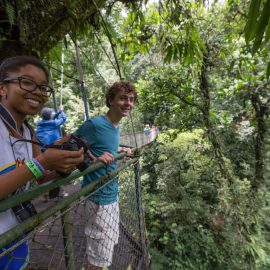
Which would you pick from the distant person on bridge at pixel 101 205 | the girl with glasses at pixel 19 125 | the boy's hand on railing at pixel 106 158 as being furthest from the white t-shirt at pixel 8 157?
the distant person on bridge at pixel 101 205

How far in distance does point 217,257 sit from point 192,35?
3758 mm

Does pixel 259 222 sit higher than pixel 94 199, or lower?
lower

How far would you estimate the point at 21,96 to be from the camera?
0.88 m

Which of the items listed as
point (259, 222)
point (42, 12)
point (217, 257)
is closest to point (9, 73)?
point (42, 12)

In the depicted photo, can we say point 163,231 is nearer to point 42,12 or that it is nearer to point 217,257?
point 217,257

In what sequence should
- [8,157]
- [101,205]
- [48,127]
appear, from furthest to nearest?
[48,127], [101,205], [8,157]

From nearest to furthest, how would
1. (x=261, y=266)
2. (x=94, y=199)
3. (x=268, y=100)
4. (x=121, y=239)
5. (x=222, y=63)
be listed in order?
(x=94, y=199) → (x=121, y=239) → (x=222, y=63) → (x=268, y=100) → (x=261, y=266)

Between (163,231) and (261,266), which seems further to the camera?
(261,266)

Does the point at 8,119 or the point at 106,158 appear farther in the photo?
the point at 106,158

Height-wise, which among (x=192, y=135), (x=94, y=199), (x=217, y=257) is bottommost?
(x=217, y=257)

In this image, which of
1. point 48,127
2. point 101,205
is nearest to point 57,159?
point 101,205

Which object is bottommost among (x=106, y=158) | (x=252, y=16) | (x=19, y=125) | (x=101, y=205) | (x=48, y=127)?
(x=101, y=205)

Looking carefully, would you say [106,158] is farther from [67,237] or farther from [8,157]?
[8,157]

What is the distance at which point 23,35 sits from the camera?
1.39m
